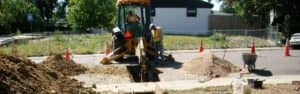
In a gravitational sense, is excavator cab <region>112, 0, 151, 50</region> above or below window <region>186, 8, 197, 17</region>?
above

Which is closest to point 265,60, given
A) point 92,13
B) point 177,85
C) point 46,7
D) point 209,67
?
point 209,67

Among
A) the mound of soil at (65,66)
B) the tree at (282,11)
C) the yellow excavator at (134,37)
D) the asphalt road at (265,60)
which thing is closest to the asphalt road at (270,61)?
the asphalt road at (265,60)

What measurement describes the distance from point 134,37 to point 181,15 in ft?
93.9

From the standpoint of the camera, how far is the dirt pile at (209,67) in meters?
17.2

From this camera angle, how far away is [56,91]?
448 inches

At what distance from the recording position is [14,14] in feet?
172

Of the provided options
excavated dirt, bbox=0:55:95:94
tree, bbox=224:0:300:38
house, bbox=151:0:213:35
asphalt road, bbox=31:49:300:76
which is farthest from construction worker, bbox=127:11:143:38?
house, bbox=151:0:213:35

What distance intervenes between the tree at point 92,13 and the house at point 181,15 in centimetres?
402

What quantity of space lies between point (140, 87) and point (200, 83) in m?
2.42

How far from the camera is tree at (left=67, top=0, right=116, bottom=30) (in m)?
47.1

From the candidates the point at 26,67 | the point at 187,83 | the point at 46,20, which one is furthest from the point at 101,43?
the point at 46,20

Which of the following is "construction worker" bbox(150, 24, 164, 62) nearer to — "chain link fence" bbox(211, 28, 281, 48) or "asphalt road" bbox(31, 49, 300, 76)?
"asphalt road" bbox(31, 49, 300, 76)

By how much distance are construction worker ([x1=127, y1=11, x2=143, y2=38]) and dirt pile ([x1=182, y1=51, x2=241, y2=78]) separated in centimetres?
279

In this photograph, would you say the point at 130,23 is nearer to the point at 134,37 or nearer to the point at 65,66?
the point at 134,37
